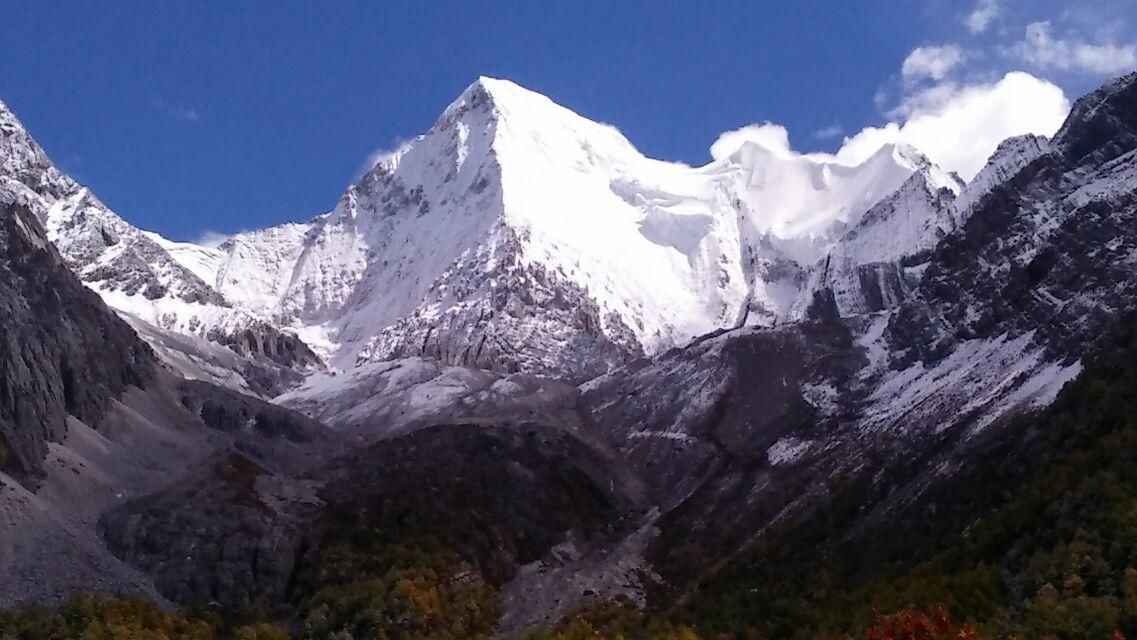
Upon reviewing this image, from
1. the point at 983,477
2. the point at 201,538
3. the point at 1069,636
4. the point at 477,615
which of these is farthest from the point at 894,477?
the point at 201,538

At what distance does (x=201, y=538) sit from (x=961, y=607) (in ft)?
390

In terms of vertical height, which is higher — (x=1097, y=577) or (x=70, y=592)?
(x=70, y=592)

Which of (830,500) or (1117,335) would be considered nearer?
(1117,335)

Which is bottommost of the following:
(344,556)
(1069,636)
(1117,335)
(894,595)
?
(1069,636)

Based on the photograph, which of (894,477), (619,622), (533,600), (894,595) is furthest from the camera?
(533,600)

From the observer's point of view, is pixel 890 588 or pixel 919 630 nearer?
pixel 919 630

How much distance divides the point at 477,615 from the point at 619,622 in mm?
26724

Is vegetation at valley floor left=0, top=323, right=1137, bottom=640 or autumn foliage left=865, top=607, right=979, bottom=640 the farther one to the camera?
vegetation at valley floor left=0, top=323, right=1137, bottom=640

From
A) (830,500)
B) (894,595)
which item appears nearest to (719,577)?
(830,500)

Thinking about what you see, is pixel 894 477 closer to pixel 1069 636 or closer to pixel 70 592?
pixel 1069 636

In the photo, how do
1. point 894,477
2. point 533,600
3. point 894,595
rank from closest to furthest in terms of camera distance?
1. point 894,595
2. point 894,477
3. point 533,600

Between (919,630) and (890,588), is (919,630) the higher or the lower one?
the lower one

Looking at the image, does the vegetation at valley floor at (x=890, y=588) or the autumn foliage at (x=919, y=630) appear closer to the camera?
the autumn foliage at (x=919, y=630)

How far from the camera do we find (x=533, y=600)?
18625cm
